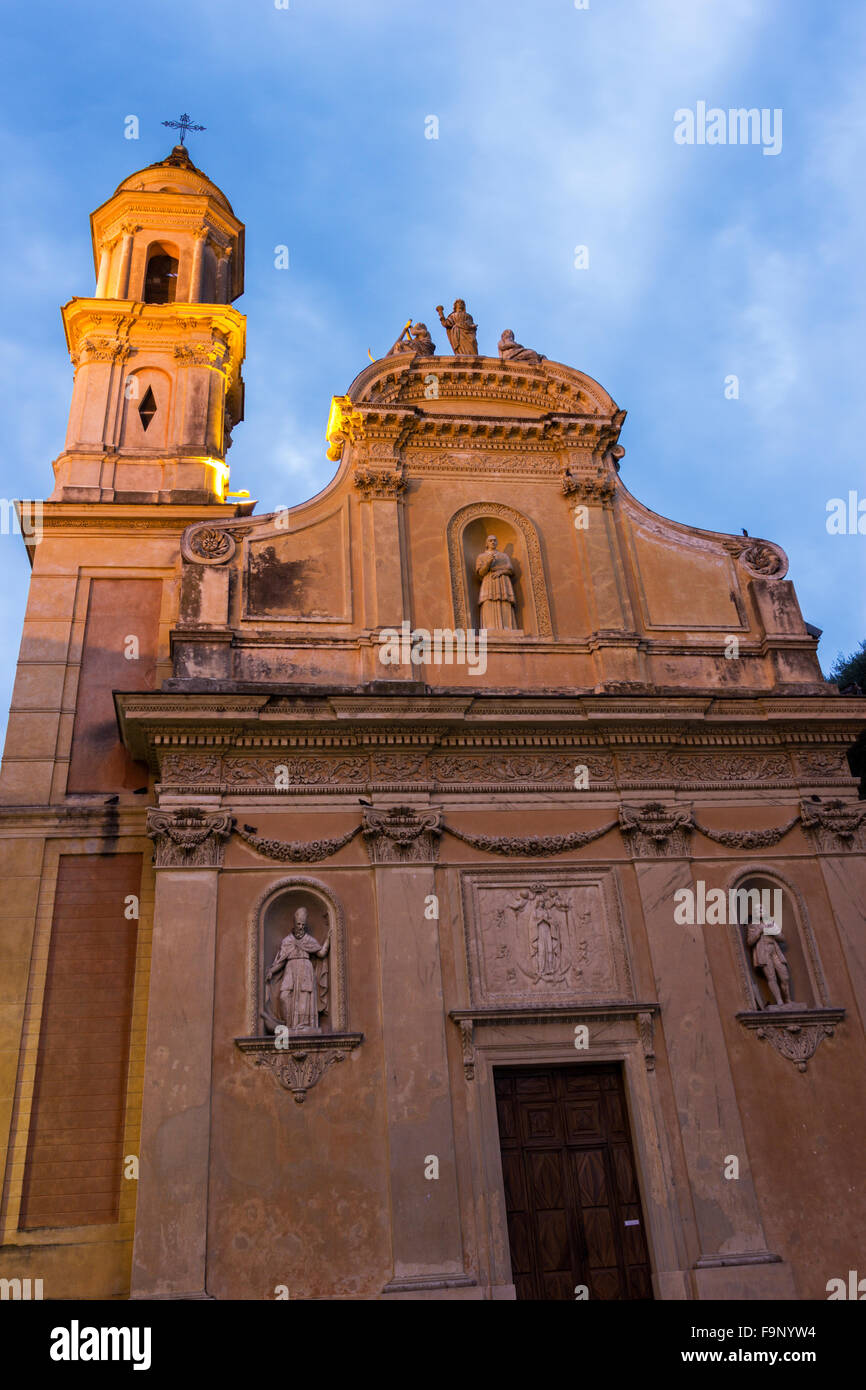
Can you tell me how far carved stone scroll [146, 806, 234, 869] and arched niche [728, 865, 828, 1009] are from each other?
5.94m

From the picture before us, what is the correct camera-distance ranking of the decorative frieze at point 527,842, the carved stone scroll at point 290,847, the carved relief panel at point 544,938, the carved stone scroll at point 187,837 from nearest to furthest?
the carved stone scroll at point 187,837
the carved relief panel at point 544,938
the carved stone scroll at point 290,847
the decorative frieze at point 527,842

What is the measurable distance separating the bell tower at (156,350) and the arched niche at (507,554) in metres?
3.77

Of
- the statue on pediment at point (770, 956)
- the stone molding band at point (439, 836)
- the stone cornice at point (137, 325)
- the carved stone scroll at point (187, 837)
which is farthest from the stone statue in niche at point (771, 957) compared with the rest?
the stone cornice at point (137, 325)

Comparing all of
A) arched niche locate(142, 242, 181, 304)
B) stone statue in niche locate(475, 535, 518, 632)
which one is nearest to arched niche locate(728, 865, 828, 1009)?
stone statue in niche locate(475, 535, 518, 632)

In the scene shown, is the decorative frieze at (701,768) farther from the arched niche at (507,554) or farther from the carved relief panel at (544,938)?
the arched niche at (507,554)

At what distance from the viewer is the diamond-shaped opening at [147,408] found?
16.6m

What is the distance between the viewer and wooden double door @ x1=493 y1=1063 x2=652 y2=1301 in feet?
34.2

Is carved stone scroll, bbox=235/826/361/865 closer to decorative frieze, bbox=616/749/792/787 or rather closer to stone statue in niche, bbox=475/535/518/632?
decorative frieze, bbox=616/749/792/787

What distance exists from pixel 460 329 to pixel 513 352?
3.16 ft

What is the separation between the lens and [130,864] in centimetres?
1236

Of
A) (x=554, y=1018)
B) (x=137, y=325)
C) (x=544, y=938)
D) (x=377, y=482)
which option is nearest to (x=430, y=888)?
(x=544, y=938)
